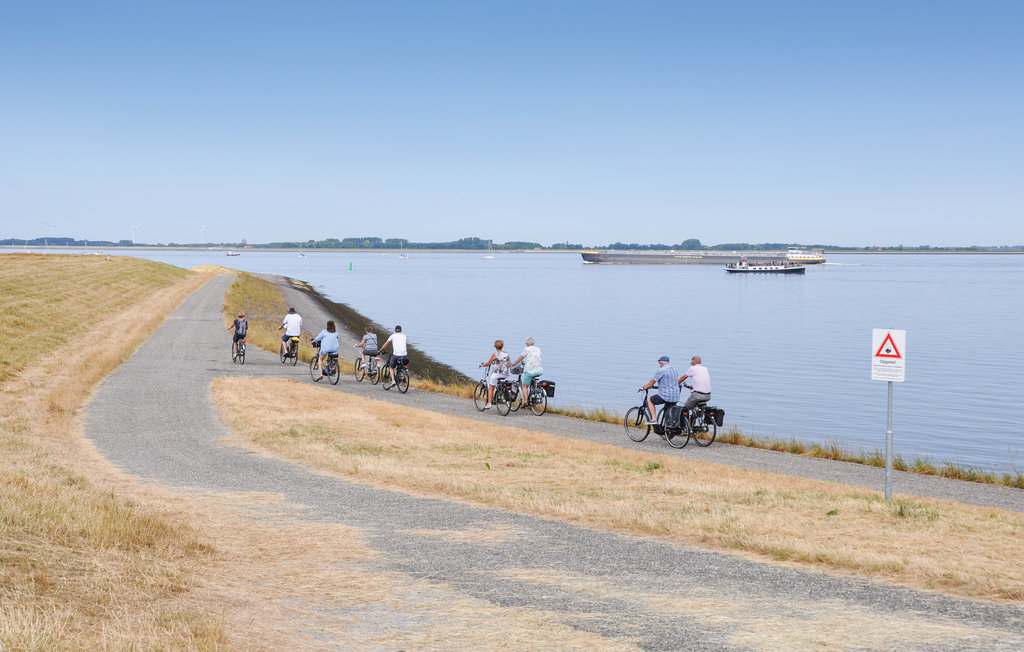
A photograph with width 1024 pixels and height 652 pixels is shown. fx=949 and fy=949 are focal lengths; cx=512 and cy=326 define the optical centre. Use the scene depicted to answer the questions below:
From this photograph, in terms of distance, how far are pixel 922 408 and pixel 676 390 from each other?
20615 mm

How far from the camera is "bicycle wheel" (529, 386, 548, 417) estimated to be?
26000 millimetres

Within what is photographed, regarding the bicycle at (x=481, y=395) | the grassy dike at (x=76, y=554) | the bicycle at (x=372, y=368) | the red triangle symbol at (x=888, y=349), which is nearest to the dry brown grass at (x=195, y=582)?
the grassy dike at (x=76, y=554)

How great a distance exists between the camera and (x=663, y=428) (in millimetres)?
21250

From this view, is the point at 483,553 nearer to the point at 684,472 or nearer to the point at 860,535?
the point at 860,535

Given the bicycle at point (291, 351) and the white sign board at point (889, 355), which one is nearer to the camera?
the white sign board at point (889, 355)

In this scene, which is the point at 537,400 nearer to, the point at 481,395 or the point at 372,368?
the point at 481,395

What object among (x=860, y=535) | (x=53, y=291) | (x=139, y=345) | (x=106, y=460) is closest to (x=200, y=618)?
(x=860, y=535)

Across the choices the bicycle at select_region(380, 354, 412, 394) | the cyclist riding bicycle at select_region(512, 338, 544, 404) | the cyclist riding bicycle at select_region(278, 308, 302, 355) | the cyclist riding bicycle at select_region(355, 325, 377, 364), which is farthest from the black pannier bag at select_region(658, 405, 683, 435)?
the cyclist riding bicycle at select_region(278, 308, 302, 355)

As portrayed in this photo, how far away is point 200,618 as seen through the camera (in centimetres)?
765

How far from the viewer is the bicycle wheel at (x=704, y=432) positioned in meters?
21.3

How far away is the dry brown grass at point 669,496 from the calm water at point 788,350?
41.5ft

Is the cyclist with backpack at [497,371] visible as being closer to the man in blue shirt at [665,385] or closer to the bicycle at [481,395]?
the bicycle at [481,395]

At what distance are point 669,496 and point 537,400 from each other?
38.8 ft

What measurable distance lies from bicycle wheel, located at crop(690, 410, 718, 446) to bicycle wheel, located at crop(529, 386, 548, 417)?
5.21 meters
